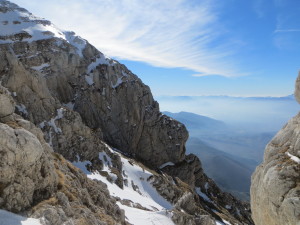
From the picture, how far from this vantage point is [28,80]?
62.8m

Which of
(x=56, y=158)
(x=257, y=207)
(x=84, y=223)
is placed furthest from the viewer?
(x=56, y=158)

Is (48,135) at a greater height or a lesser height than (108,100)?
lesser

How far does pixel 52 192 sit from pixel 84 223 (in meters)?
4.03

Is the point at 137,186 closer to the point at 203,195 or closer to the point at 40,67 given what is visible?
the point at 203,195

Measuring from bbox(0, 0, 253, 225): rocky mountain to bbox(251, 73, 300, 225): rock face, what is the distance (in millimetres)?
13692

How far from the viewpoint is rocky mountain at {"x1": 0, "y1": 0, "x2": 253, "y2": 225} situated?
21484mm

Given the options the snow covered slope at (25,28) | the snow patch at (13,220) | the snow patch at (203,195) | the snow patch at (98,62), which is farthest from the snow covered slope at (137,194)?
the snow covered slope at (25,28)

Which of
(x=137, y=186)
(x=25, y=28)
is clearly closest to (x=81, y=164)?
(x=137, y=186)

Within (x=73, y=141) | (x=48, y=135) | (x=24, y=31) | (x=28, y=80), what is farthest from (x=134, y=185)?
(x=24, y=31)

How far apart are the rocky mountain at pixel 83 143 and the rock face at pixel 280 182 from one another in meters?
13.7

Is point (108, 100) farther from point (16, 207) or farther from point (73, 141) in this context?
point (16, 207)

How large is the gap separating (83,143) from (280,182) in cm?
5359

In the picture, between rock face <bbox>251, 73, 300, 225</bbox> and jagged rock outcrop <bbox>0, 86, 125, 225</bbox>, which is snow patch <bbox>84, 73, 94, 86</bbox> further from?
rock face <bbox>251, 73, 300, 225</bbox>

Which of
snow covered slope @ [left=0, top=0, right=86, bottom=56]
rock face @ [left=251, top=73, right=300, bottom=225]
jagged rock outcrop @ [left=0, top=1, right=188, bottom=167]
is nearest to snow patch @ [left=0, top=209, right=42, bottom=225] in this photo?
rock face @ [left=251, top=73, right=300, bottom=225]
